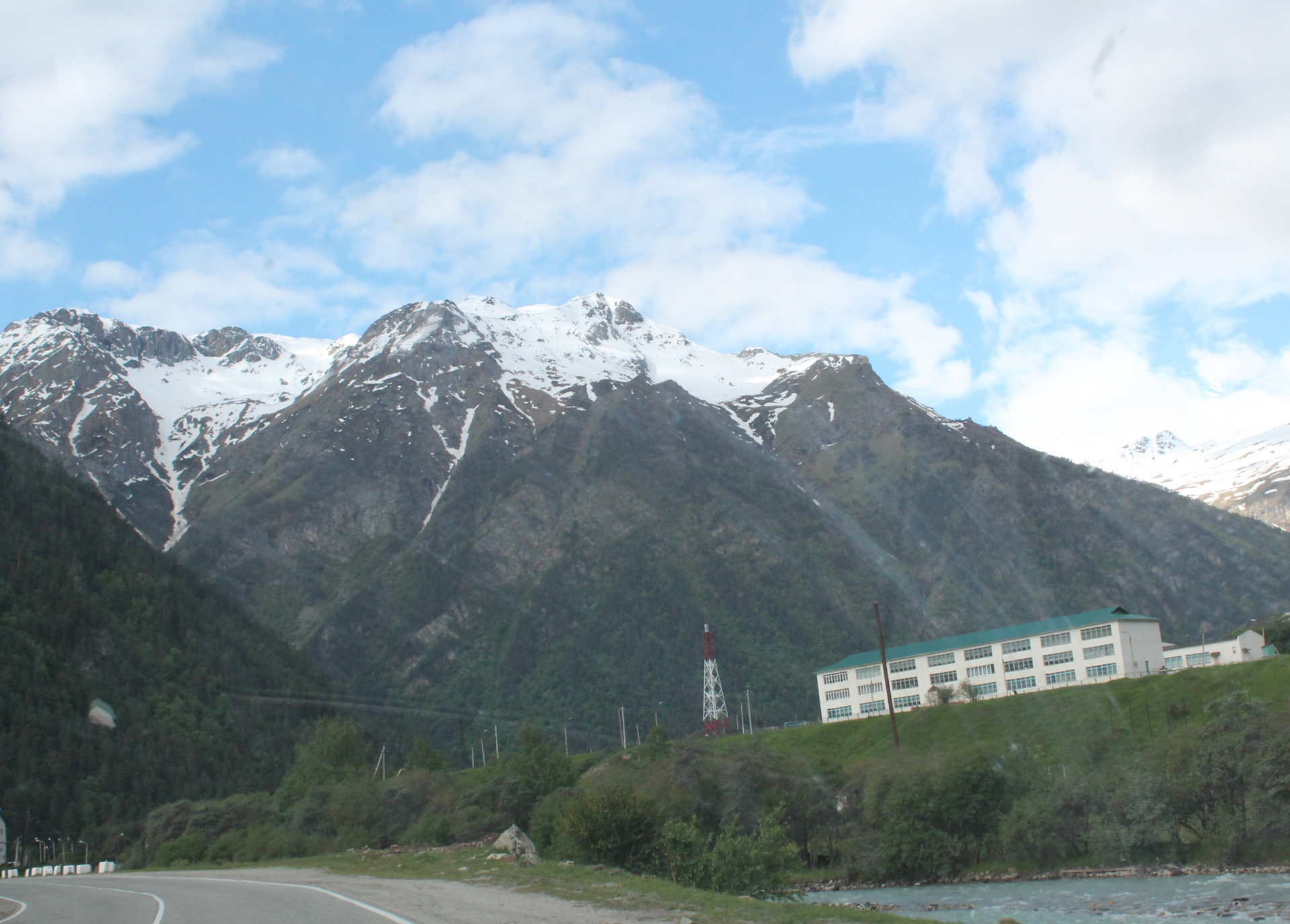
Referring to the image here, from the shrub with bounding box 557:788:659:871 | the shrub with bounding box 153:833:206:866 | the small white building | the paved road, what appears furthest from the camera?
the small white building

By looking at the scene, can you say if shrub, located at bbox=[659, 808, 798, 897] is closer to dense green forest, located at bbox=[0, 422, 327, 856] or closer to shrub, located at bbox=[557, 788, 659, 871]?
shrub, located at bbox=[557, 788, 659, 871]

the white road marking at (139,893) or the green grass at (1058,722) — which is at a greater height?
the white road marking at (139,893)

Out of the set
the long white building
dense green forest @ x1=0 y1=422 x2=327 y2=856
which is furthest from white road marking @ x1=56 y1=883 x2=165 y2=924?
the long white building

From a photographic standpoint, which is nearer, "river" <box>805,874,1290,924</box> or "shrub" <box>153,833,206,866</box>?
"river" <box>805,874,1290,924</box>

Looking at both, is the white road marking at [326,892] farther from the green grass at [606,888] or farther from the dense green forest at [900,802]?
the dense green forest at [900,802]

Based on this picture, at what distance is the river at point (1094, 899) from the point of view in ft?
150

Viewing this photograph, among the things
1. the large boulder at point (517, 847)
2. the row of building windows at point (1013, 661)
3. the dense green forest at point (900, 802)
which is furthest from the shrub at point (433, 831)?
the row of building windows at point (1013, 661)

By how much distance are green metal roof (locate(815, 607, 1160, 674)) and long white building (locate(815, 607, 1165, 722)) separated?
12 centimetres

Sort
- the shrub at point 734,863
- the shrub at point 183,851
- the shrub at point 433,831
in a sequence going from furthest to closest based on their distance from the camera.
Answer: the shrub at point 183,851, the shrub at point 433,831, the shrub at point 734,863

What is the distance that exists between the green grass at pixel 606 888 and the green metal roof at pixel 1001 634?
9047cm

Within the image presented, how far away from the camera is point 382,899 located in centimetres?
2614

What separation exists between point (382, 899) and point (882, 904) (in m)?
36.7

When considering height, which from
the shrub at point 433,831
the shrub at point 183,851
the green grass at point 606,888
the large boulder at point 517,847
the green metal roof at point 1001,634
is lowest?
the shrub at point 183,851

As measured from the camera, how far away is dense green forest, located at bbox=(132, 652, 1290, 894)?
46.9 m
